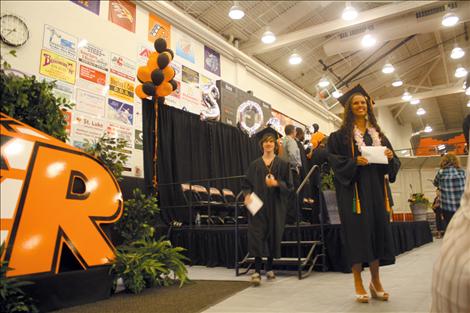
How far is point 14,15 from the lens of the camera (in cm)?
507

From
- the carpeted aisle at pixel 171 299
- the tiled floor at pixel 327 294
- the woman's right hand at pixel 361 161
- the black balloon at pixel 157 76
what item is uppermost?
the black balloon at pixel 157 76

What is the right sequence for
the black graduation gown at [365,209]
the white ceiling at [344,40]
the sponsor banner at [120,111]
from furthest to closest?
the white ceiling at [344,40] < the sponsor banner at [120,111] < the black graduation gown at [365,209]

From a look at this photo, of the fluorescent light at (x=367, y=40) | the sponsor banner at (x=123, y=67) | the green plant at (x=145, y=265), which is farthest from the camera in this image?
the fluorescent light at (x=367, y=40)

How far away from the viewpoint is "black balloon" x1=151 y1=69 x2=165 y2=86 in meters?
5.10

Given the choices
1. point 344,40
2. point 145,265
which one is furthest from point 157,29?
point 145,265

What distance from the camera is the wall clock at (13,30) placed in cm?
491

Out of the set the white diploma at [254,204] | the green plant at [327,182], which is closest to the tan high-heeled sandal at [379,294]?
the white diploma at [254,204]

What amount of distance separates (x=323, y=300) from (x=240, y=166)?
642cm

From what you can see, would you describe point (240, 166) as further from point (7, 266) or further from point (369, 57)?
point (7, 266)

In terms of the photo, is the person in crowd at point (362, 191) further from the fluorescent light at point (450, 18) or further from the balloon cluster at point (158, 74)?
the fluorescent light at point (450, 18)

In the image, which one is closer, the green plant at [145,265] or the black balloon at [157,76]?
the green plant at [145,265]

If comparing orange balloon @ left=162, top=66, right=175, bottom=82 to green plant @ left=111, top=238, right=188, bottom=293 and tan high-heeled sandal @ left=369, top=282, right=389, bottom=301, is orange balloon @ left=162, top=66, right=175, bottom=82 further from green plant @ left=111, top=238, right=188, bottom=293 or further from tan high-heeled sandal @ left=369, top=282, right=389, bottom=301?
tan high-heeled sandal @ left=369, top=282, right=389, bottom=301

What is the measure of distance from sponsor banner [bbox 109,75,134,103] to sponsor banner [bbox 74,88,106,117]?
284 mm

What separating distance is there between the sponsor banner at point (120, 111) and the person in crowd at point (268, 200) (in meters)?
3.11
